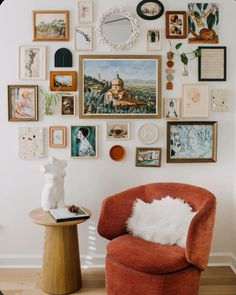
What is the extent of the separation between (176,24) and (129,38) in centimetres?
41

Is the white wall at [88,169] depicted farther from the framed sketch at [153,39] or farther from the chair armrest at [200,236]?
the chair armrest at [200,236]

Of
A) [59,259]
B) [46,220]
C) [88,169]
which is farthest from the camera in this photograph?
[88,169]

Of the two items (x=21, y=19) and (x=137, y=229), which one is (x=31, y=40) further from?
(x=137, y=229)

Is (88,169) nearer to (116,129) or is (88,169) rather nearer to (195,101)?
(116,129)

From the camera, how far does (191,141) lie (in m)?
2.92

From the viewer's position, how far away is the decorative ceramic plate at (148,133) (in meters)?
2.91

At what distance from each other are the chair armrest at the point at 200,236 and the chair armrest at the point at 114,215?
1.85 ft

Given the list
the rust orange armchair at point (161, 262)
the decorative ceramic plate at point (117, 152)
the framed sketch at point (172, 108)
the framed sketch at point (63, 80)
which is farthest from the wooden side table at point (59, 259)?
the framed sketch at point (172, 108)

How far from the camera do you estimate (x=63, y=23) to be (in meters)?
2.84

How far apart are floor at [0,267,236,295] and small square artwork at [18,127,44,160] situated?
0.97 metres

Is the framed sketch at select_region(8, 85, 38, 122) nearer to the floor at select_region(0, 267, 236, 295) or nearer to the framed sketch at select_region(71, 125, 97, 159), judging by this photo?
the framed sketch at select_region(71, 125, 97, 159)

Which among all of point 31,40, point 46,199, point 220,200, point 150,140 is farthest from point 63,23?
point 220,200

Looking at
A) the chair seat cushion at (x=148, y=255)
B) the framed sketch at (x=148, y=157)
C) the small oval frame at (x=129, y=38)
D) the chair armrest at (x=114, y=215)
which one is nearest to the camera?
the chair seat cushion at (x=148, y=255)

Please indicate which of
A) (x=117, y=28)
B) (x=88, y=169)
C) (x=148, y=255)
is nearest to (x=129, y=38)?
(x=117, y=28)
